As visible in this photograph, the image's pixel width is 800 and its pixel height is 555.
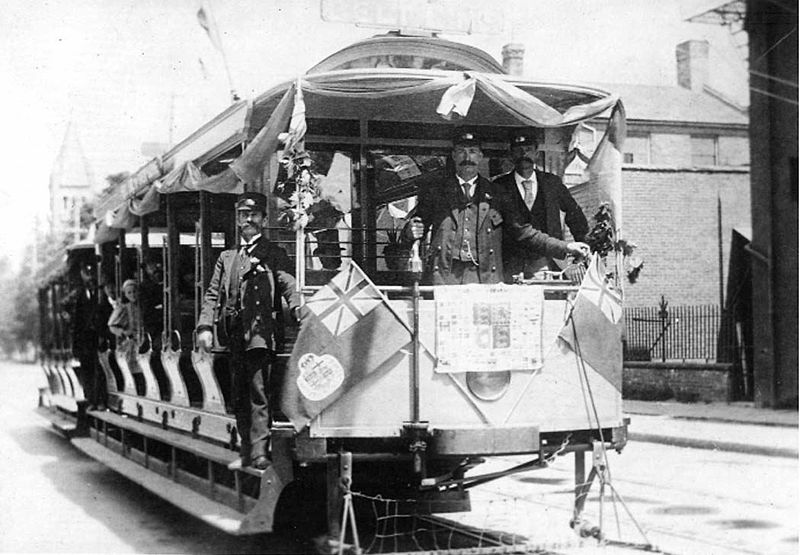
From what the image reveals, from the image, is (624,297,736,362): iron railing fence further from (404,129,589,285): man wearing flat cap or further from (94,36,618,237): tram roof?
(404,129,589,285): man wearing flat cap

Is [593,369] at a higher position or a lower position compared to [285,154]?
lower

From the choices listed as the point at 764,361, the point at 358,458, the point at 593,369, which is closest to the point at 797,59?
the point at 764,361

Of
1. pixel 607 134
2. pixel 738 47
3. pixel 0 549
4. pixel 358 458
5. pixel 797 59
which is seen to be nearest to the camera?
pixel 358 458

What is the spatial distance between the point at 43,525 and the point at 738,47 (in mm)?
14707

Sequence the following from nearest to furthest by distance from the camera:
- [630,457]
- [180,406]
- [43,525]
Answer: [43,525] → [180,406] → [630,457]

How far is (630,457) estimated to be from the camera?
12.8 m

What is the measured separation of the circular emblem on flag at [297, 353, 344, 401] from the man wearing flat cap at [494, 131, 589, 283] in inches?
69.4

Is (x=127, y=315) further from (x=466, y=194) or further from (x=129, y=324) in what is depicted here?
(x=466, y=194)

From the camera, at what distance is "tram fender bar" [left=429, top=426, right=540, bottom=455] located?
6.01 meters

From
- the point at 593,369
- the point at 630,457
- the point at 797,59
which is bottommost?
the point at 630,457

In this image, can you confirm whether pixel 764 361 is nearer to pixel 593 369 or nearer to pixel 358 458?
pixel 593 369

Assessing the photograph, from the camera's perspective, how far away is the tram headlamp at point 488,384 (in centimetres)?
621

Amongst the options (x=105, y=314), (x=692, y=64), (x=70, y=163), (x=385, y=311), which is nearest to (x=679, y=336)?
(x=105, y=314)

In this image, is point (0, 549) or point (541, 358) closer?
point (541, 358)
